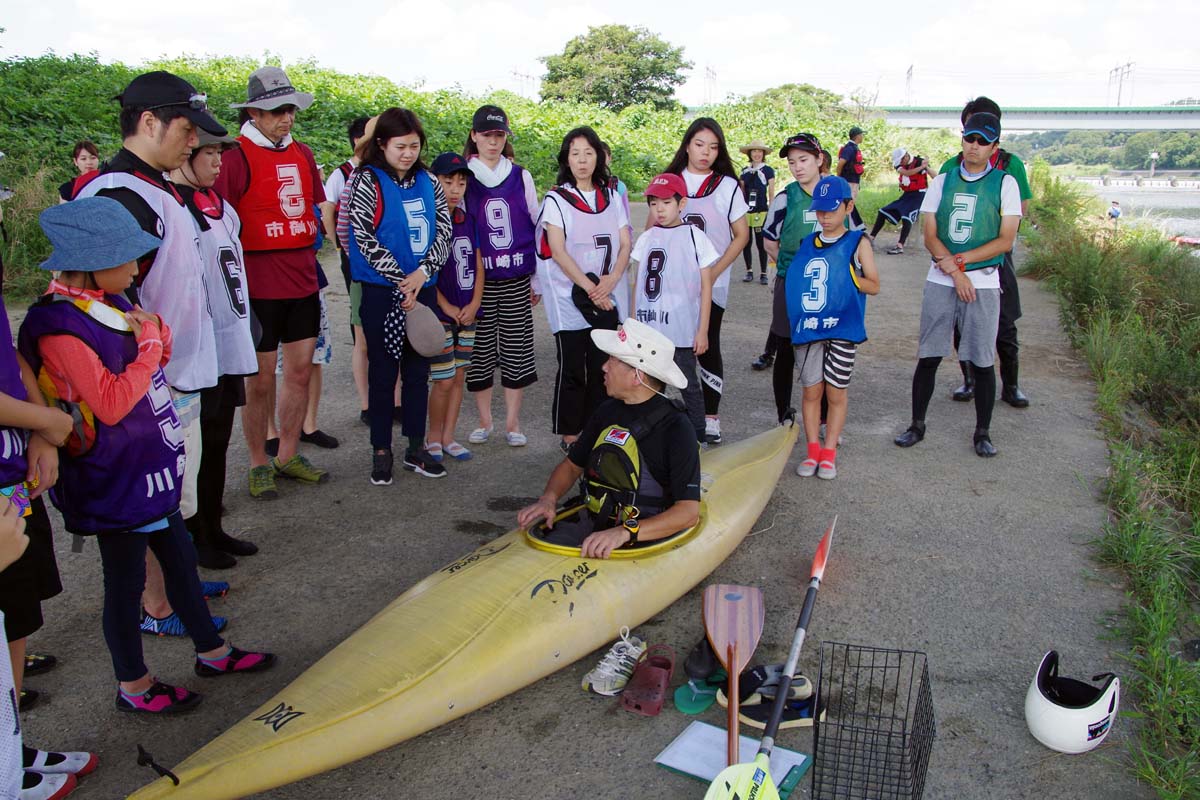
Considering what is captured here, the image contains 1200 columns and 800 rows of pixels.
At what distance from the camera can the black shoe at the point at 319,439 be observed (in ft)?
18.5

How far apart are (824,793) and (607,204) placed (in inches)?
142

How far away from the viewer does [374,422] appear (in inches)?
196

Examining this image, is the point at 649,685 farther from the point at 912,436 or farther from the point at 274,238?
the point at 912,436

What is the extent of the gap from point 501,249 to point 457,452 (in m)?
1.37

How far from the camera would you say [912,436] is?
5.79 metres

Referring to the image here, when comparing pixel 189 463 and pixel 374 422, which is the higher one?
pixel 189 463

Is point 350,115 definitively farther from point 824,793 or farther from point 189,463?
point 824,793

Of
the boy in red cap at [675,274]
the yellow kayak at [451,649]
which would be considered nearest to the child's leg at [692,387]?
the boy in red cap at [675,274]

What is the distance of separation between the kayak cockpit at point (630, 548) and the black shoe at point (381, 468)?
5.24ft

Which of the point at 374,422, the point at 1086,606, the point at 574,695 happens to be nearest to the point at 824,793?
the point at 574,695

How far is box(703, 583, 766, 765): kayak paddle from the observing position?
2.96 meters

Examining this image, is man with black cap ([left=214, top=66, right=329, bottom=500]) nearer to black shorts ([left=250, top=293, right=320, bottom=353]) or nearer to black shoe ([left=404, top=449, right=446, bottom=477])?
black shorts ([left=250, top=293, right=320, bottom=353])

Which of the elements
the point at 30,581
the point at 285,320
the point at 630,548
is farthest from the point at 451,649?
the point at 285,320

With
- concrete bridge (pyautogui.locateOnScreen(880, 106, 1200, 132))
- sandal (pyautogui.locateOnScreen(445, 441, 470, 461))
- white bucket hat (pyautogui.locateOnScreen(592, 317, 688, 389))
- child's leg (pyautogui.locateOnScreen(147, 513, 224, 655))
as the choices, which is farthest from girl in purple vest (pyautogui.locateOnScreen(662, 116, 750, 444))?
concrete bridge (pyautogui.locateOnScreen(880, 106, 1200, 132))
